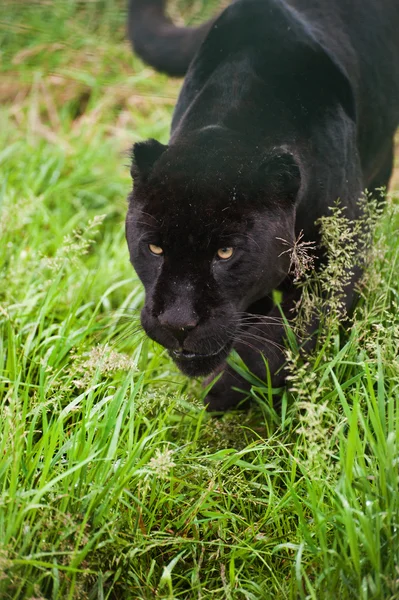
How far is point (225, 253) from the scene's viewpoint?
7.86 feet

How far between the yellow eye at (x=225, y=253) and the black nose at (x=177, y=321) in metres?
0.22

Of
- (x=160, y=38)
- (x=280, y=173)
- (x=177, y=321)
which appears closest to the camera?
(x=177, y=321)

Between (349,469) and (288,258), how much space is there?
922 mm

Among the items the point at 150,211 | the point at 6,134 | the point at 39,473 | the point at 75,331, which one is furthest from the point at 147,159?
the point at 6,134

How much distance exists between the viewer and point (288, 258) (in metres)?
2.62

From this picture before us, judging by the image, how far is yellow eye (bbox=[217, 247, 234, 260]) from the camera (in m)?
2.39

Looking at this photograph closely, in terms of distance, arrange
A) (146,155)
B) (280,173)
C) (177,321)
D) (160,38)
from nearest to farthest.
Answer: (177,321)
(280,173)
(146,155)
(160,38)

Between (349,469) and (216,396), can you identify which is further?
(216,396)

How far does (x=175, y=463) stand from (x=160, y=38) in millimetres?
2518

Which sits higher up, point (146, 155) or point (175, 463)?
point (146, 155)

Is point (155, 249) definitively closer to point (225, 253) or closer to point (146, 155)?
point (225, 253)

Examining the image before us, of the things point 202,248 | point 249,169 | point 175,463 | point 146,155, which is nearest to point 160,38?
point 146,155

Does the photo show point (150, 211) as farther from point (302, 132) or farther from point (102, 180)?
point (102, 180)

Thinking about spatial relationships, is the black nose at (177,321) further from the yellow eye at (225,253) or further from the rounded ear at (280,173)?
the rounded ear at (280,173)
